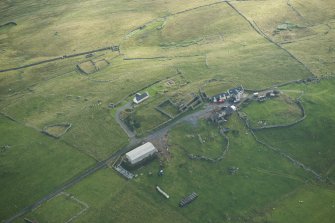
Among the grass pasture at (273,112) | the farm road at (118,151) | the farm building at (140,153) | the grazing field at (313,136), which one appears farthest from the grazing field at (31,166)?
the grazing field at (313,136)

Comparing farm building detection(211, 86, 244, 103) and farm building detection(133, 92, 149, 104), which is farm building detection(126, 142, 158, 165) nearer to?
farm building detection(133, 92, 149, 104)

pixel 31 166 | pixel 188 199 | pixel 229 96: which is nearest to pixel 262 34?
pixel 229 96

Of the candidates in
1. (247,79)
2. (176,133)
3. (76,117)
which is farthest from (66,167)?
(247,79)

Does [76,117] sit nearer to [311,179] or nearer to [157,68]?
[157,68]

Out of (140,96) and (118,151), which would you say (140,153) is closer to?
(118,151)

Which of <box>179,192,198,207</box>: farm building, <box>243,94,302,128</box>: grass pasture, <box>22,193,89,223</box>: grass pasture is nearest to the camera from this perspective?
<box>22,193,89,223</box>: grass pasture

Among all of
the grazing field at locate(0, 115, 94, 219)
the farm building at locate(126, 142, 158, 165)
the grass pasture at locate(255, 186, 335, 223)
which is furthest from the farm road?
the grass pasture at locate(255, 186, 335, 223)

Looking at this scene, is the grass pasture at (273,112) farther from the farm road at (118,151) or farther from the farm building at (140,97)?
the farm building at (140,97)
